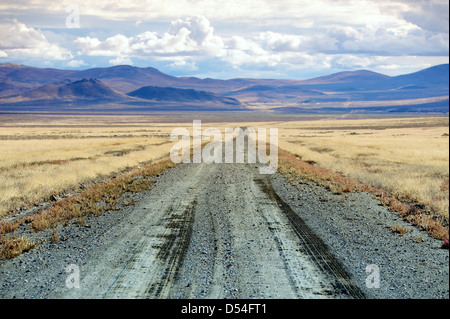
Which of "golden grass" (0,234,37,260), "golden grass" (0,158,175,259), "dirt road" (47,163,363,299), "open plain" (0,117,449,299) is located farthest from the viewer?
"golden grass" (0,158,175,259)

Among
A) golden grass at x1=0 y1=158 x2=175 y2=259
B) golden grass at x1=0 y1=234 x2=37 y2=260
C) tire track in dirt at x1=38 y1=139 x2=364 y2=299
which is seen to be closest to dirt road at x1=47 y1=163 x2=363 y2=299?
tire track in dirt at x1=38 y1=139 x2=364 y2=299

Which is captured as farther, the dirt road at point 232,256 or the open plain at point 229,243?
the open plain at point 229,243

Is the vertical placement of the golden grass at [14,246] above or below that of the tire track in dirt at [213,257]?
above

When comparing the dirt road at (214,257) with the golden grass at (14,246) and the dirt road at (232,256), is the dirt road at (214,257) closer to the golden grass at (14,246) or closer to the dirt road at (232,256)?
the dirt road at (232,256)

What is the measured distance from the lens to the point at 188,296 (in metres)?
6.16

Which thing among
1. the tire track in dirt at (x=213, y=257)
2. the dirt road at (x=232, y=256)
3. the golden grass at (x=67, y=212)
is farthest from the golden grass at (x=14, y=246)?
the tire track in dirt at (x=213, y=257)

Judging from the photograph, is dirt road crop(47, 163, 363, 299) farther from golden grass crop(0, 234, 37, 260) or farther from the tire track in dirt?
golden grass crop(0, 234, 37, 260)

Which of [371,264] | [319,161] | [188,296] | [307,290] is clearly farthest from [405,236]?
[319,161]

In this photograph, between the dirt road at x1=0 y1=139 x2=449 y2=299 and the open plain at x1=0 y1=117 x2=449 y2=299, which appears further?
the open plain at x1=0 y1=117 x2=449 y2=299

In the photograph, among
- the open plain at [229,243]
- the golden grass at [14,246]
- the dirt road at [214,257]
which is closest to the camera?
the dirt road at [214,257]

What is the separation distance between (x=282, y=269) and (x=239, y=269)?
0.88 meters

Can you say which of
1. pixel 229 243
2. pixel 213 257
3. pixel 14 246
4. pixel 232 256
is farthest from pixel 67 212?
pixel 232 256

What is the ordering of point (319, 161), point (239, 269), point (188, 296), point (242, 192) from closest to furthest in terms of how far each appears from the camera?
point (188, 296), point (239, 269), point (242, 192), point (319, 161)

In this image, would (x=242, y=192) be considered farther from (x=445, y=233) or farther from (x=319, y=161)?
(x=319, y=161)
